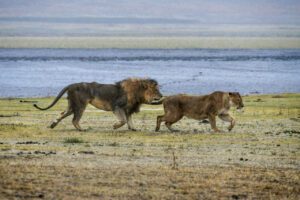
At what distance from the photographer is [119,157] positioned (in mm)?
16234

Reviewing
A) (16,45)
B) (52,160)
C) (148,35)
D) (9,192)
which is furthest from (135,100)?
(148,35)

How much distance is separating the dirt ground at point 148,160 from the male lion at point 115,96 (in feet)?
1.69

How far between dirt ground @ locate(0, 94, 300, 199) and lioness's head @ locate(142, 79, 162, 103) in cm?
78

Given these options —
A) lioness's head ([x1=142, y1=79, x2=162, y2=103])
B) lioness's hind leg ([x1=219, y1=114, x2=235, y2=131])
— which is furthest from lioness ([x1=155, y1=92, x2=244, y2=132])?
lioness's head ([x1=142, y1=79, x2=162, y2=103])

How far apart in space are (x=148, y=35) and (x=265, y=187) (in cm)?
14238

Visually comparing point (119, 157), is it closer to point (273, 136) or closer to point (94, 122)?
point (273, 136)

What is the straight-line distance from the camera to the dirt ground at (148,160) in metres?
12.9

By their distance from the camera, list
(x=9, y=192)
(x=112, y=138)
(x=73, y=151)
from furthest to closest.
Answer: (x=112, y=138) < (x=73, y=151) < (x=9, y=192)

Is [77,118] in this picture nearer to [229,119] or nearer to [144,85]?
[144,85]

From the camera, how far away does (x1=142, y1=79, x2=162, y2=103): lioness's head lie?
22.5m

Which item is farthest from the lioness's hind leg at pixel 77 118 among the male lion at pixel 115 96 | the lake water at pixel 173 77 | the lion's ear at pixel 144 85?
the lake water at pixel 173 77

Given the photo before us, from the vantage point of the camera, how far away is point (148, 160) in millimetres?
15891

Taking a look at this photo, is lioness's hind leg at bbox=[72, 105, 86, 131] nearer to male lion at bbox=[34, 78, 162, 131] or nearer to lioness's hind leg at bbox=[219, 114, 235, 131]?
male lion at bbox=[34, 78, 162, 131]

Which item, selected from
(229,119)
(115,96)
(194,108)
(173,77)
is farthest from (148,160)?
(173,77)
